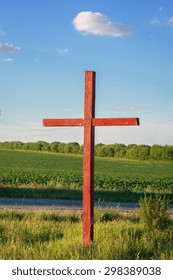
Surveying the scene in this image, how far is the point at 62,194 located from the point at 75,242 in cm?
1324

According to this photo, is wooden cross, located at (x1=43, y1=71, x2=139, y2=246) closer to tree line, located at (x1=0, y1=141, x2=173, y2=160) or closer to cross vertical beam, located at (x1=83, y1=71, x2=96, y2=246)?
cross vertical beam, located at (x1=83, y1=71, x2=96, y2=246)

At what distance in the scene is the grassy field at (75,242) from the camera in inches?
375

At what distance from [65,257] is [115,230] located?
2.47 metres

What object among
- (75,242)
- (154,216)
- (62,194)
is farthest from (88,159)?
(62,194)

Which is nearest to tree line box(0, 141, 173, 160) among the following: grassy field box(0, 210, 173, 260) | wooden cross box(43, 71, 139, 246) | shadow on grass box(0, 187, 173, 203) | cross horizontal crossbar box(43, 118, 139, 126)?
shadow on grass box(0, 187, 173, 203)

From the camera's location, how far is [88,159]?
402 inches

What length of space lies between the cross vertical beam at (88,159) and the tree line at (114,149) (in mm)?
82659

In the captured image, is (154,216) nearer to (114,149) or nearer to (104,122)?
(104,122)

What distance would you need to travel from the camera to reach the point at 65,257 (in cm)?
937

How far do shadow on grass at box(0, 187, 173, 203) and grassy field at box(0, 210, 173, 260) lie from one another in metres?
8.49

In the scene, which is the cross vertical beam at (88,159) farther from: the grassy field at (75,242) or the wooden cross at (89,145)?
the grassy field at (75,242)

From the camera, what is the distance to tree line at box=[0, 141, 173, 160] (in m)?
92.9
